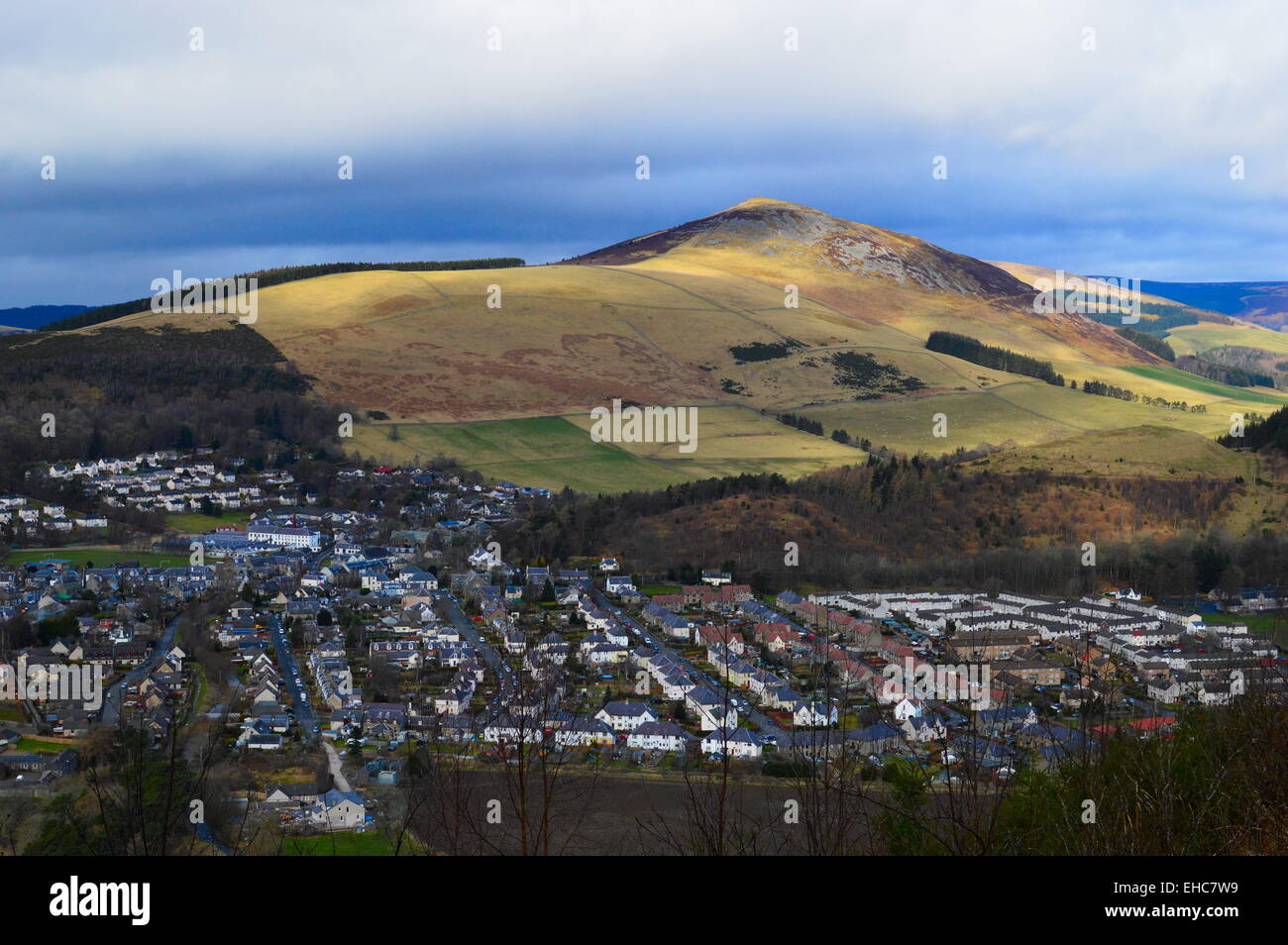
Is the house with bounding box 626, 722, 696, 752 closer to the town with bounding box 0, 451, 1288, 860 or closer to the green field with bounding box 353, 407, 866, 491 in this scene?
the town with bounding box 0, 451, 1288, 860

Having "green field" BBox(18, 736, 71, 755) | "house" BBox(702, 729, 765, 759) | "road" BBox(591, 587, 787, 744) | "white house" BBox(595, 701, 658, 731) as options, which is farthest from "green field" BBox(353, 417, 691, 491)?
"green field" BBox(18, 736, 71, 755)

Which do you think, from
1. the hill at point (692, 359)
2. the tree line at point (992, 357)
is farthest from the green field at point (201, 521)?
the tree line at point (992, 357)

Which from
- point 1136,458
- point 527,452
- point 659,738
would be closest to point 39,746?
point 659,738

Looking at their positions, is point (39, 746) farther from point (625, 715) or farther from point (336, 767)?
point (625, 715)

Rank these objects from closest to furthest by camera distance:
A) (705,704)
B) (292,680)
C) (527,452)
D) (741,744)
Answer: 1. (741,744)
2. (705,704)
3. (292,680)
4. (527,452)

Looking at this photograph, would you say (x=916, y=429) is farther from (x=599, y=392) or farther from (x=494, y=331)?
(x=494, y=331)

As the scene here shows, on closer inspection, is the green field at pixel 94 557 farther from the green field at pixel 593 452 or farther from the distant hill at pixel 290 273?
the distant hill at pixel 290 273
